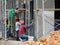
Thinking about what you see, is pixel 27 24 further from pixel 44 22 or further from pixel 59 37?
pixel 59 37

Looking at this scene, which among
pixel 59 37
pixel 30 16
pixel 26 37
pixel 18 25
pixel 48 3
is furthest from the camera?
pixel 30 16

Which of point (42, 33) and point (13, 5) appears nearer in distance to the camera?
point (42, 33)

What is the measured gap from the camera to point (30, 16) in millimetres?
19359

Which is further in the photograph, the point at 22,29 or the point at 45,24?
the point at 22,29

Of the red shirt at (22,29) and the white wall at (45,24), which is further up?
the white wall at (45,24)

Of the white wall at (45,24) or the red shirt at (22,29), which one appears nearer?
the white wall at (45,24)

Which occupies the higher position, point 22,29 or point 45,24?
point 45,24

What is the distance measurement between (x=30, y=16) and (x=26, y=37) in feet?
11.4

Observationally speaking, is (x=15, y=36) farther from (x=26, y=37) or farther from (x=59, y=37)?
(x=59, y=37)

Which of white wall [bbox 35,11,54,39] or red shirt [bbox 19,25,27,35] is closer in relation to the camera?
white wall [bbox 35,11,54,39]

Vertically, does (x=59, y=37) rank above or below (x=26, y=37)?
above

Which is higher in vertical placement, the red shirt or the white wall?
the white wall

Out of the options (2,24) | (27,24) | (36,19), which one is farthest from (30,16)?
(36,19)

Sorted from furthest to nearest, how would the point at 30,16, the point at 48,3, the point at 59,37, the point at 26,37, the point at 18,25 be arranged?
the point at 30,16 < the point at 18,25 < the point at 26,37 < the point at 48,3 < the point at 59,37
